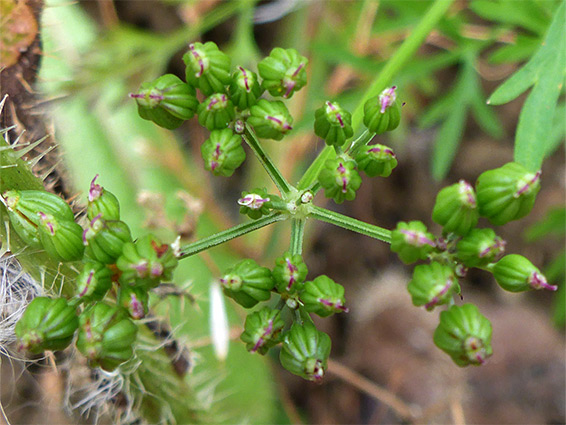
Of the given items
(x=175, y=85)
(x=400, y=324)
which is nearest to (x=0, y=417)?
(x=175, y=85)

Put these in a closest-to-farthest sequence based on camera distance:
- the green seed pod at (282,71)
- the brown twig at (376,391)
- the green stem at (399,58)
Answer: the green seed pod at (282,71)
the green stem at (399,58)
the brown twig at (376,391)

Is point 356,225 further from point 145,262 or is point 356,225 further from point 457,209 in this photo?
point 145,262

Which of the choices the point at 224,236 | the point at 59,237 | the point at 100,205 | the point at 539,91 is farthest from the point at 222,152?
the point at 539,91

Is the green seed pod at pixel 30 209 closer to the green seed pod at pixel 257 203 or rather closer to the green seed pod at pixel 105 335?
the green seed pod at pixel 105 335

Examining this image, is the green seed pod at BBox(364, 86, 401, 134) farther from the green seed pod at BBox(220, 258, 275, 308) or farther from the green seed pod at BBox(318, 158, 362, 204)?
the green seed pod at BBox(220, 258, 275, 308)

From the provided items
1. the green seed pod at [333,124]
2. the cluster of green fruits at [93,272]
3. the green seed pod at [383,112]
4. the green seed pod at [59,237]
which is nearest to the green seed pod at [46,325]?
the cluster of green fruits at [93,272]
